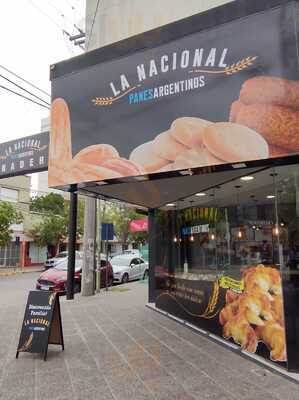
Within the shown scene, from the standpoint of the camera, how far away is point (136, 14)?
27.9 feet

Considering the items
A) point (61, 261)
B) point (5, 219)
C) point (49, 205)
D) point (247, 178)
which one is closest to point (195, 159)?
point (247, 178)

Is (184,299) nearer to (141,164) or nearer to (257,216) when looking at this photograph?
(257,216)

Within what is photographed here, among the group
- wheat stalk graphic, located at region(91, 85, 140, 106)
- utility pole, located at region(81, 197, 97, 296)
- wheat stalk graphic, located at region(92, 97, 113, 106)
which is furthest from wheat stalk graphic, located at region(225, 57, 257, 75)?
utility pole, located at region(81, 197, 97, 296)

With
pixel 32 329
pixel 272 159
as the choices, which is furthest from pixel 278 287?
pixel 32 329

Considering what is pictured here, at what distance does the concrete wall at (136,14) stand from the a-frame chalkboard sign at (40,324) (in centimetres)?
627

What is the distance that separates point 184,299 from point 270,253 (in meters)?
3.02

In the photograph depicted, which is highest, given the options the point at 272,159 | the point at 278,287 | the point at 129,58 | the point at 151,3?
the point at 151,3

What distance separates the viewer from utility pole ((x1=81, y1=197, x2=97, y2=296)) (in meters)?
12.2

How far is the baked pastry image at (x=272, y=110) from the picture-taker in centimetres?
409

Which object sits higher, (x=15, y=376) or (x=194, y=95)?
(x=194, y=95)

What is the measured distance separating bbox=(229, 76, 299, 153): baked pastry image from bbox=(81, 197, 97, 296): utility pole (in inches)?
350

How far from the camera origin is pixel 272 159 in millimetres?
4215

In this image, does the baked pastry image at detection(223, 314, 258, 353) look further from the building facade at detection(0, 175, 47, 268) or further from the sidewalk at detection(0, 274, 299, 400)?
the building facade at detection(0, 175, 47, 268)

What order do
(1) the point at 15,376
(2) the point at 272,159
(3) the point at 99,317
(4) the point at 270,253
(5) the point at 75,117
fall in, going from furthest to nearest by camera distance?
(3) the point at 99,317 < (5) the point at 75,117 < (4) the point at 270,253 < (1) the point at 15,376 < (2) the point at 272,159
